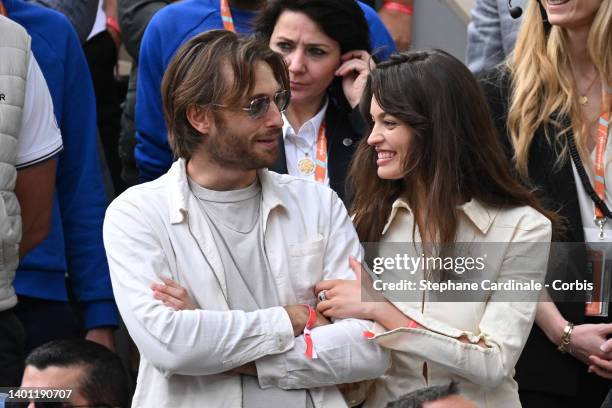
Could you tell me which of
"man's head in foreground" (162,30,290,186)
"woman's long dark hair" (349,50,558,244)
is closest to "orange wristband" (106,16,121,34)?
"man's head in foreground" (162,30,290,186)

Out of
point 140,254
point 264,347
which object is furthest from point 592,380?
point 140,254

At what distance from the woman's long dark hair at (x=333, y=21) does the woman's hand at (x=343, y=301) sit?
1.36 metres

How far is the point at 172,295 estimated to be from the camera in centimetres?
396

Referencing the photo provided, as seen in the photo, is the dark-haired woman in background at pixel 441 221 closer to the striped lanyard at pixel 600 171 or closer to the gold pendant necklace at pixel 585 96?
the striped lanyard at pixel 600 171

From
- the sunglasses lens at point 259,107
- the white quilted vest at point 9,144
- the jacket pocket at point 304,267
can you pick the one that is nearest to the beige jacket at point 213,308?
the jacket pocket at point 304,267

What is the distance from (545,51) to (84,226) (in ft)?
6.67

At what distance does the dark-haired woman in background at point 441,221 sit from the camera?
163 inches

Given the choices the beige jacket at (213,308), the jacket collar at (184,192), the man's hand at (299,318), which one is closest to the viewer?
the beige jacket at (213,308)

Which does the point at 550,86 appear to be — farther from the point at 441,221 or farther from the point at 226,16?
the point at 226,16

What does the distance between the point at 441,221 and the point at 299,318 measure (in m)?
0.66

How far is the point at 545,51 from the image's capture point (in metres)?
5.24

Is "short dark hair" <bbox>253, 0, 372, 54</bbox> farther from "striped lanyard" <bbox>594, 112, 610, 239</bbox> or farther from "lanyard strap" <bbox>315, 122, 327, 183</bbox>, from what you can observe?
"striped lanyard" <bbox>594, 112, 610, 239</bbox>

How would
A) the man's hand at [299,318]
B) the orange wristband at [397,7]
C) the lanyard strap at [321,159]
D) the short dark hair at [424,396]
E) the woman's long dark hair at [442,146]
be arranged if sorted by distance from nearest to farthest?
the short dark hair at [424,396] < the man's hand at [299,318] < the woman's long dark hair at [442,146] < the lanyard strap at [321,159] < the orange wristband at [397,7]

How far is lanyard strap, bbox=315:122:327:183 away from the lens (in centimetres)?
512
